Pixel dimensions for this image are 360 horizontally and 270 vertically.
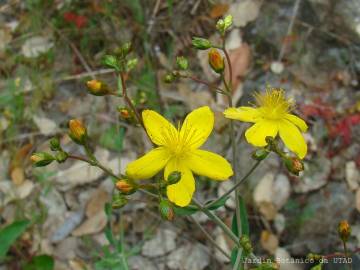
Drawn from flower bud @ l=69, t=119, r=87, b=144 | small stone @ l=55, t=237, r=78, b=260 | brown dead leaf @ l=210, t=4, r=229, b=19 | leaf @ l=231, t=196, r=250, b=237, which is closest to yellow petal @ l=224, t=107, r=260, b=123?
leaf @ l=231, t=196, r=250, b=237

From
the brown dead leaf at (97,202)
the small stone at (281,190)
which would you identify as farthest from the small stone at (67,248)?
the small stone at (281,190)

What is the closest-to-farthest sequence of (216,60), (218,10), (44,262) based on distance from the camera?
(216,60), (44,262), (218,10)

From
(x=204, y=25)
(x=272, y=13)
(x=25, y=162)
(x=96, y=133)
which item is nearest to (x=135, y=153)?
(x=96, y=133)

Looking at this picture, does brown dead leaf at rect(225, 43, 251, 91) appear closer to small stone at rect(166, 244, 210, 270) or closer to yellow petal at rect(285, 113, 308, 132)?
small stone at rect(166, 244, 210, 270)

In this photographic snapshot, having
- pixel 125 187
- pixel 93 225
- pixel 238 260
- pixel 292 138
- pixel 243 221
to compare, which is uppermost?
pixel 125 187

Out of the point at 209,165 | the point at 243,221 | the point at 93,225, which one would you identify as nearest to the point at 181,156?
the point at 209,165

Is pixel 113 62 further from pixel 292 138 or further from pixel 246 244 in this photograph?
pixel 246 244

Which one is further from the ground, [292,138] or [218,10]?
[292,138]
